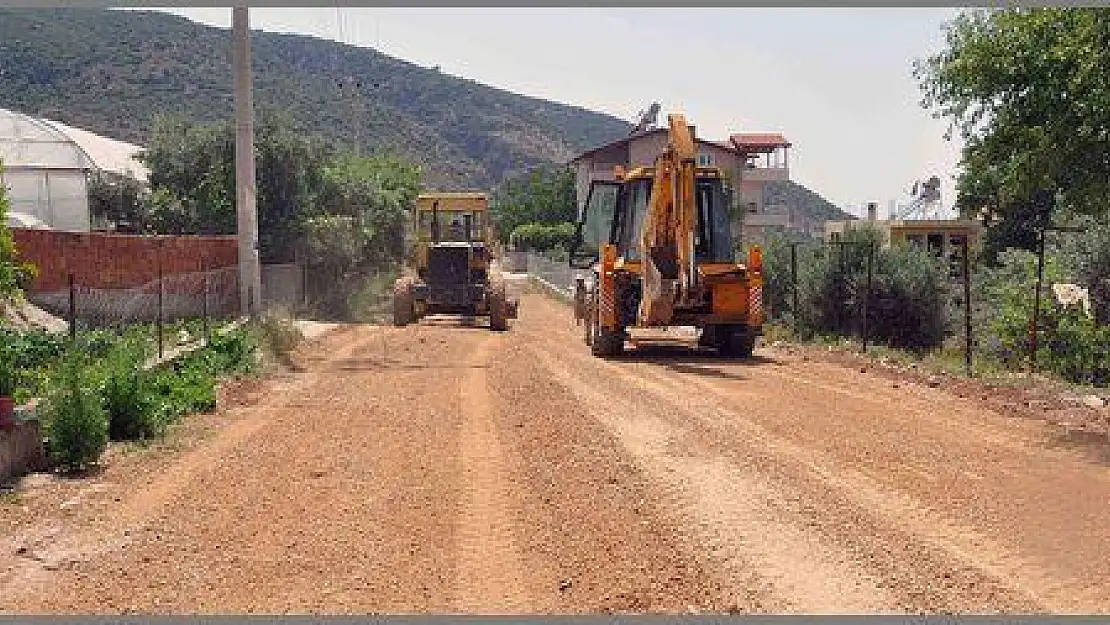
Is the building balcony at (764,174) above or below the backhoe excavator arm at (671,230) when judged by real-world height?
Answer: above

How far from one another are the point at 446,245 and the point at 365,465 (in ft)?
66.2

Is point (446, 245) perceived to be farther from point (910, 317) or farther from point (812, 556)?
point (812, 556)

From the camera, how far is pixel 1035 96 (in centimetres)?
1314

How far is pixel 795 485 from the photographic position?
9.43m

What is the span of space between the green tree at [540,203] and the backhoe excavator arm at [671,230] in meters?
70.4

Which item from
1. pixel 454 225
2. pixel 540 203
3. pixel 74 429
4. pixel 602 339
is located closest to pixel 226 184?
pixel 454 225

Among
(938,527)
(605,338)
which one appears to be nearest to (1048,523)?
(938,527)

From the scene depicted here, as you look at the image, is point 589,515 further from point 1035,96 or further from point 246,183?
point 246,183

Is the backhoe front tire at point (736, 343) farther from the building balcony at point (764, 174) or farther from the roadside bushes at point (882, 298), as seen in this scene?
the building balcony at point (764, 174)

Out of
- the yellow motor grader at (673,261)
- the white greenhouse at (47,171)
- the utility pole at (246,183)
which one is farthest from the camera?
the white greenhouse at (47,171)

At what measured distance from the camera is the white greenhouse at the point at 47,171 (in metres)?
39.2

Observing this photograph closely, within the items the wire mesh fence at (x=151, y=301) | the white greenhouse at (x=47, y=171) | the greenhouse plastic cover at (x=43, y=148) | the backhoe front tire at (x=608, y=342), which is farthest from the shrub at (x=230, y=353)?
the greenhouse plastic cover at (x=43, y=148)

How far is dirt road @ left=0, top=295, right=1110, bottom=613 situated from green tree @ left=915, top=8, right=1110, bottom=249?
2.63 m
